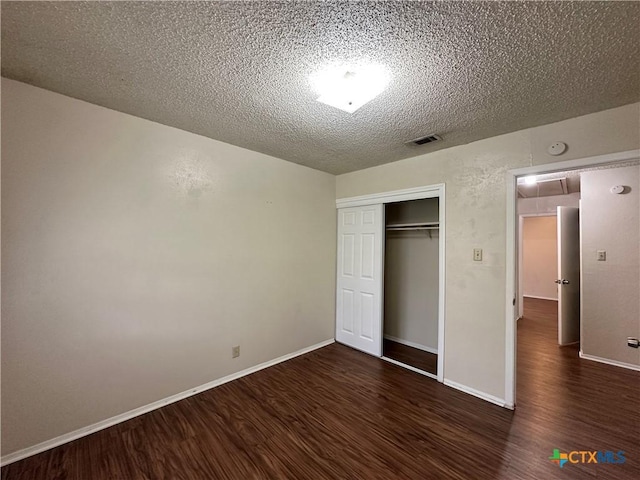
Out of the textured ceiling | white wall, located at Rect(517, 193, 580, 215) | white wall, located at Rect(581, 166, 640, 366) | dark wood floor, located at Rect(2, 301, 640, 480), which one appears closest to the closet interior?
dark wood floor, located at Rect(2, 301, 640, 480)

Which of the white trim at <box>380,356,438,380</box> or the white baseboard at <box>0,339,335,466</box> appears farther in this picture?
the white trim at <box>380,356,438,380</box>

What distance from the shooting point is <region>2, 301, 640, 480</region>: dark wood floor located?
1647 millimetres

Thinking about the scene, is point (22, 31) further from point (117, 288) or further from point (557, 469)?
point (557, 469)

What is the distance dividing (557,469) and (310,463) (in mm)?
1619

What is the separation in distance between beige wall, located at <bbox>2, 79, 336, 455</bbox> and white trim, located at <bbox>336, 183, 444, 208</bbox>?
1081 mm

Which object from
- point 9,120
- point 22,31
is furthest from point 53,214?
point 22,31

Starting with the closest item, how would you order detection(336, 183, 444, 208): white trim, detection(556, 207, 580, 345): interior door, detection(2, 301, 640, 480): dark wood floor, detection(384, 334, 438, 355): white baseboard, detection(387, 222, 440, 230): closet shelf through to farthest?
detection(2, 301, 640, 480): dark wood floor
detection(336, 183, 444, 208): white trim
detection(387, 222, 440, 230): closet shelf
detection(384, 334, 438, 355): white baseboard
detection(556, 207, 580, 345): interior door

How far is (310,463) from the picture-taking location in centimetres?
171

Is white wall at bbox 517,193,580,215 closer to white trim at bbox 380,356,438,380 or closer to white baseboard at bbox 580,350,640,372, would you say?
white baseboard at bbox 580,350,640,372

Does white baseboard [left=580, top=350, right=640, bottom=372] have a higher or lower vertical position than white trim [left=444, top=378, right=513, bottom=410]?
higher

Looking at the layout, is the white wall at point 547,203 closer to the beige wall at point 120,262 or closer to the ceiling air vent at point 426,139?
the ceiling air vent at point 426,139

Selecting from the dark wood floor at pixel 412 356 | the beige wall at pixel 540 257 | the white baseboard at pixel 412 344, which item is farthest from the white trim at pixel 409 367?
the beige wall at pixel 540 257

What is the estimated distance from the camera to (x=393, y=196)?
321 centimetres

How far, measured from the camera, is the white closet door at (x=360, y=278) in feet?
11.1
